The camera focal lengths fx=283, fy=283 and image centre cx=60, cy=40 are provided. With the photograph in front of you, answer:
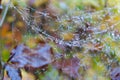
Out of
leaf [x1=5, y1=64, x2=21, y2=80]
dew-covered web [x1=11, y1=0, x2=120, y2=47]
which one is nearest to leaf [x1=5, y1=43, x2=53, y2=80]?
leaf [x1=5, y1=64, x2=21, y2=80]

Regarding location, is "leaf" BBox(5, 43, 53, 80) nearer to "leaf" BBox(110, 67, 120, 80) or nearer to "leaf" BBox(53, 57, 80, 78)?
"leaf" BBox(53, 57, 80, 78)

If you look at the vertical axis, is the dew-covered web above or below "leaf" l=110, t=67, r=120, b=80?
above

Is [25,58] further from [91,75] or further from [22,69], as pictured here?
[91,75]

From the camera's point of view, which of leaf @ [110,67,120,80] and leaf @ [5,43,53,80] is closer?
leaf @ [5,43,53,80]

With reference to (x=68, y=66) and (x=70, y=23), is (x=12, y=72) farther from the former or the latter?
(x=70, y=23)

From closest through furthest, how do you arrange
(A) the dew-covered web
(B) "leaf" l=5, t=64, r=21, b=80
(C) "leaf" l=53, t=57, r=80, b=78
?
(B) "leaf" l=5, t=64, r=21, b=80, (C) "leaf" l=53, t=57, r=80, b=78, (A) the dew-covered web

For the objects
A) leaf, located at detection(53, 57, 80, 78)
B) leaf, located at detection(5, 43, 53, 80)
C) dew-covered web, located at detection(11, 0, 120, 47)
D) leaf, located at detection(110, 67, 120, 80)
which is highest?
dew-covered web, located at detection(11, 0, 120, 47)

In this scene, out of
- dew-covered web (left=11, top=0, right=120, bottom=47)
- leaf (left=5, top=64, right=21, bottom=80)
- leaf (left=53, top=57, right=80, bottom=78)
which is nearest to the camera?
leaf (left=5, top=64, right=21, bottom=80)
